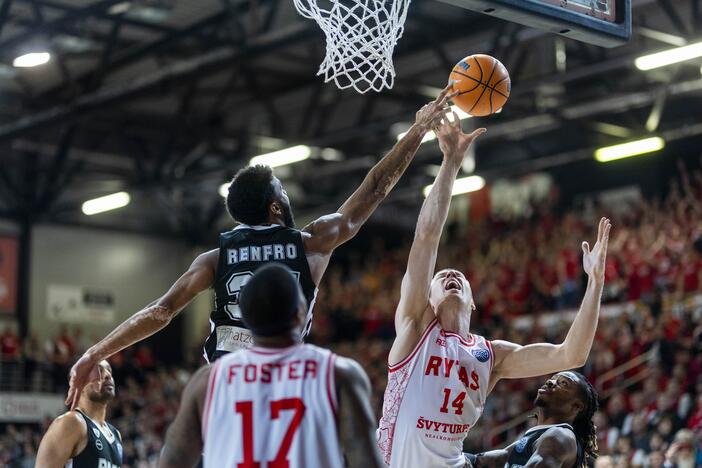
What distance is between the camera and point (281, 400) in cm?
365

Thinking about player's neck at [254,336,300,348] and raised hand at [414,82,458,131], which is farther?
raised hand at [414,82,458,131]

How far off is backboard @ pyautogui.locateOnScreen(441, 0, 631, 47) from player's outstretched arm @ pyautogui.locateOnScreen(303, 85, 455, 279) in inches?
47.8

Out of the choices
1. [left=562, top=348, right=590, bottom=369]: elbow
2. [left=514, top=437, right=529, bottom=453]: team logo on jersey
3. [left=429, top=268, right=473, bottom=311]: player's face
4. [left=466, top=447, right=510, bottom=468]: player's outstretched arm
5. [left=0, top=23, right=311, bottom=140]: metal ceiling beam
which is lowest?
[left=466, top=447, right=510, bottom=468]: player's outstretched arm

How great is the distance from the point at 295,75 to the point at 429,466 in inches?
662

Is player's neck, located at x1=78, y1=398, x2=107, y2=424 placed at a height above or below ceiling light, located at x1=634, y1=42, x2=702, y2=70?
A: below

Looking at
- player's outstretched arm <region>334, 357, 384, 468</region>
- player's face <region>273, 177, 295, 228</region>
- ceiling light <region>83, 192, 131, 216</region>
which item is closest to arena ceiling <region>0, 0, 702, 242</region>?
ceiling light <region>83, 192, 131, 216</region>

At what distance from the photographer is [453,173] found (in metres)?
5.95

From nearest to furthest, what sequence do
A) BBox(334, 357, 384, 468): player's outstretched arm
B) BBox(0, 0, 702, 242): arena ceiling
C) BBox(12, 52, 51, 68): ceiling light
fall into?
BBox(334, 357, 384, 468): player's outstretched arm → BBox(12, 52, 51, 68): ceiling light → BBox(0, 0, 702, 242): arena ceiling

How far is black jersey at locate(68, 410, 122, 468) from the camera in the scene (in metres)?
7.14

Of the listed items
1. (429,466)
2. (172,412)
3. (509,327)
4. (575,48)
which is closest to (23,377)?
(172,412)

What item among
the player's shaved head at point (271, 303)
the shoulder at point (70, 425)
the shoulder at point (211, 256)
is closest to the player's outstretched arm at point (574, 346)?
the shoulder at point (211, 256)

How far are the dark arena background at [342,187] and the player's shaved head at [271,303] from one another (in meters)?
8.79

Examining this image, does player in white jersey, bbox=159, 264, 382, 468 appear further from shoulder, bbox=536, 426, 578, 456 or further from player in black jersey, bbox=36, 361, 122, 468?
player in black jersey, bbox=36, 361, 122, 468

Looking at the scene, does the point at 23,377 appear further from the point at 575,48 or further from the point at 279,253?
the point at 279,253
